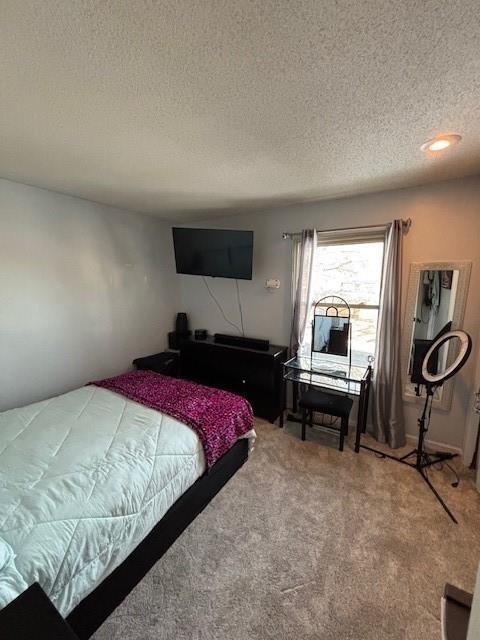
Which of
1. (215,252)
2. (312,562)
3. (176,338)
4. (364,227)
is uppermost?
(364,227)

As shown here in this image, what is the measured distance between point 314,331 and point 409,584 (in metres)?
1.94

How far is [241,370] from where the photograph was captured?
306 cm

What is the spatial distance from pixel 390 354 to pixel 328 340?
1.92 feet

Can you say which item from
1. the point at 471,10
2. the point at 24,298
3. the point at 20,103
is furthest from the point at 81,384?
the point at 471,10

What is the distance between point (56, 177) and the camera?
7.07 ft

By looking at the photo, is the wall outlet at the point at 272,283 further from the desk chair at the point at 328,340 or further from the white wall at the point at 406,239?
the desk chair at the point at 328,340

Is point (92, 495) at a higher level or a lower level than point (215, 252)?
lower

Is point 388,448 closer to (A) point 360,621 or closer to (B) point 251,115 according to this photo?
(A) point 360,621

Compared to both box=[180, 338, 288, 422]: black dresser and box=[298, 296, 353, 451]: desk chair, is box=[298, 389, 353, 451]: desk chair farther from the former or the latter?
box=[180, 338, 288, 422]: black dresser

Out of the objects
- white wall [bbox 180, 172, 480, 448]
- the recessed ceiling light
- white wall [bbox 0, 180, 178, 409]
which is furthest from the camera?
white wall [bbox 0, 180, 178, 409]

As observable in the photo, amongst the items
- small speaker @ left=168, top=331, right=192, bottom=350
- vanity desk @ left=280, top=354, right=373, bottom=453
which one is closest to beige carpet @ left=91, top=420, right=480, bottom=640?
vanity desk @ left=280, top=354, right=373, bottom=453

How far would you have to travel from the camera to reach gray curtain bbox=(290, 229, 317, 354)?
9.14ft

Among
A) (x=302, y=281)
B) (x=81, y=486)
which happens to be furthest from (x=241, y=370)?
(x=81, y=486)

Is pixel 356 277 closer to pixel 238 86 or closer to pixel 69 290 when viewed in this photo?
pixel 238 86
